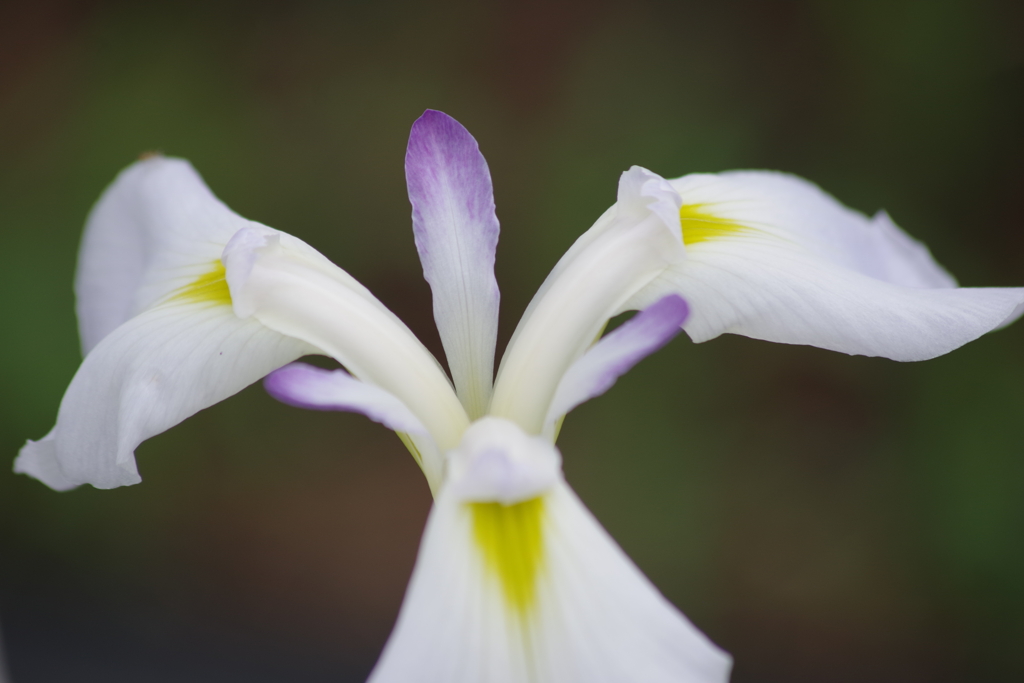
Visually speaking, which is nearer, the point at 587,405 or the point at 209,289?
the point at 209,289

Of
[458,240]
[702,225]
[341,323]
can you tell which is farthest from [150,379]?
[702,225]

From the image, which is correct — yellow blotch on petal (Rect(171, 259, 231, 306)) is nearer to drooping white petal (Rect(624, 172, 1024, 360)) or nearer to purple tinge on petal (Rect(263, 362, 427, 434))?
purple tinge on petal (Rect(263, 362, 427, 434))

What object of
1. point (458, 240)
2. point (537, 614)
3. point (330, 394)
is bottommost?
point (537, 614)

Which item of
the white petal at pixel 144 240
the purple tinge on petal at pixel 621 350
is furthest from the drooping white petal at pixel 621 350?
the white petal at pixel 144 240

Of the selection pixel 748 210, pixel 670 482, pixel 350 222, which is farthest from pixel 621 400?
pixel 748 210

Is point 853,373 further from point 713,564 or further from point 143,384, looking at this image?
point 143,384

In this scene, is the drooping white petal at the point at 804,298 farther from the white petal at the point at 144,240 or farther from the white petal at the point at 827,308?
the white petal at the point at 144,240

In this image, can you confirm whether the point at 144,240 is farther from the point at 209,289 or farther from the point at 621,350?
the point at 621,350

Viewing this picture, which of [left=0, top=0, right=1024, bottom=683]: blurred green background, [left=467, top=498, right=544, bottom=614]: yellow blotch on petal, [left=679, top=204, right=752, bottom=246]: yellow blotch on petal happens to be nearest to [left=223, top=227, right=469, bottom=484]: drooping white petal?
[left=467, top=498, right=544, bottom=614]: yellow blotch on petal
